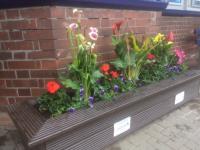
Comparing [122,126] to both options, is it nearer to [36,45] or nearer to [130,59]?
[130,59]

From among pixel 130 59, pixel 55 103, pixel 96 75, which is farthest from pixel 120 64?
pixel 55 103

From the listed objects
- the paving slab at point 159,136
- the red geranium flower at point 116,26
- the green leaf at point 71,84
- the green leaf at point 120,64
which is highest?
the red geranium flower at point 116,26

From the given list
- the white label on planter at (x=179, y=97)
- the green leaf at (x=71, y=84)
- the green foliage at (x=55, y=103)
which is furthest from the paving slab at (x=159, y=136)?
the green leaf at (x=71, y=84)

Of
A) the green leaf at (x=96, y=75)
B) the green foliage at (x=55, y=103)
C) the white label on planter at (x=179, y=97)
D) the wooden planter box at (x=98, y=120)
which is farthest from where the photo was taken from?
the white label on planter at (x=179, y=97)

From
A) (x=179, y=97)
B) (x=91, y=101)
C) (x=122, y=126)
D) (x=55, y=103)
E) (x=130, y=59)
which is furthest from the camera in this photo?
(x=179, y=97)

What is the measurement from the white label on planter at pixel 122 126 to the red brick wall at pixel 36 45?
616 millimetres

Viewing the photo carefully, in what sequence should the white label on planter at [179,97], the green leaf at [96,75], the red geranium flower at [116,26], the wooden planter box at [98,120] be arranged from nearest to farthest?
the wooden planter box at [98,120], the green leaf at [96,75], the red geranium flower at [116,26], the white label on planter at [179,97]

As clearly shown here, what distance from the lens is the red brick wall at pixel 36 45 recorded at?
1.49m

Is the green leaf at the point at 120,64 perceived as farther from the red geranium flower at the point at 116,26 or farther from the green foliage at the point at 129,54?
the red geranium flower at the point at 116,26

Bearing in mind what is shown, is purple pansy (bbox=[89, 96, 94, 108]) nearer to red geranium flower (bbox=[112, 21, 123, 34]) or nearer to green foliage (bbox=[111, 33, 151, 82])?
green foliage (bbox=[111, 33, 151, 82])

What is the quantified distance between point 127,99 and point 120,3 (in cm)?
88

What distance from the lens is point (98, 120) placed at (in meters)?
1.46

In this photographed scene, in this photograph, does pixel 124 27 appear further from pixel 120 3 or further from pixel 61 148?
pixel 61 148

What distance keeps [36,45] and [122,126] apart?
0.95 meters
